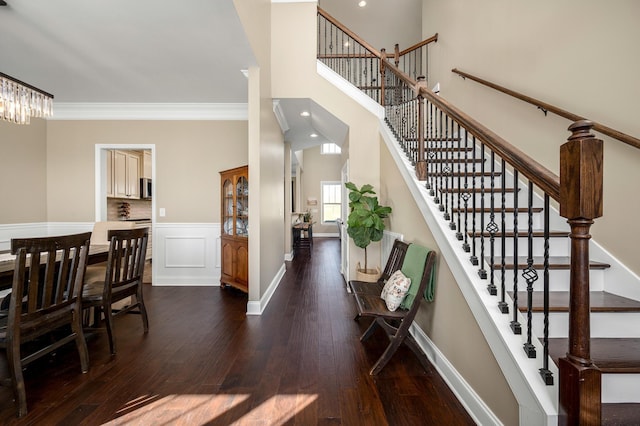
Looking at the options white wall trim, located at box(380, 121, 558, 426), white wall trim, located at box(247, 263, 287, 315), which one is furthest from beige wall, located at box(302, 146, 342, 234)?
white wall trim, located at box(380, 121, 558, 426)

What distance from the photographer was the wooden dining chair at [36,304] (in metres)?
1.61

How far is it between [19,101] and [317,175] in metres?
9.67

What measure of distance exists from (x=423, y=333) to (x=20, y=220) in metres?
5.55

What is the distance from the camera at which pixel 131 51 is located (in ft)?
9.55

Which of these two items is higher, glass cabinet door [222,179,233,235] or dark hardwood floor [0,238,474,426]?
glass cabinet door [222,179,233,235]

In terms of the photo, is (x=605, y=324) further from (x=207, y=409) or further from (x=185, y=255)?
(x=185, y=255)

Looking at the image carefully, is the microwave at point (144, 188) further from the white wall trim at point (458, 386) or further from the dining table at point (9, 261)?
the white wall trim at point (458, 386)

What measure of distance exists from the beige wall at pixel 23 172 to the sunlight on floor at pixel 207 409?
409cm

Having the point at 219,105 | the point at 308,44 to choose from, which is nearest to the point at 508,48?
the point at 308,44

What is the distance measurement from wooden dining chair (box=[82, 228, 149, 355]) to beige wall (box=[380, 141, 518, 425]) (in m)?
2.56

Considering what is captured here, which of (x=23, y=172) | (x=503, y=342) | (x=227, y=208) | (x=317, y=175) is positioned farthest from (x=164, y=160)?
(x=317, y=175)

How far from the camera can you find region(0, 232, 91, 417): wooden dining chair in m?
1.61

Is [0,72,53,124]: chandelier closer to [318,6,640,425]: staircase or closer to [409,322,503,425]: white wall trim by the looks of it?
[318,6,640,425]: staircase

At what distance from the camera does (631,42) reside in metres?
1.80
